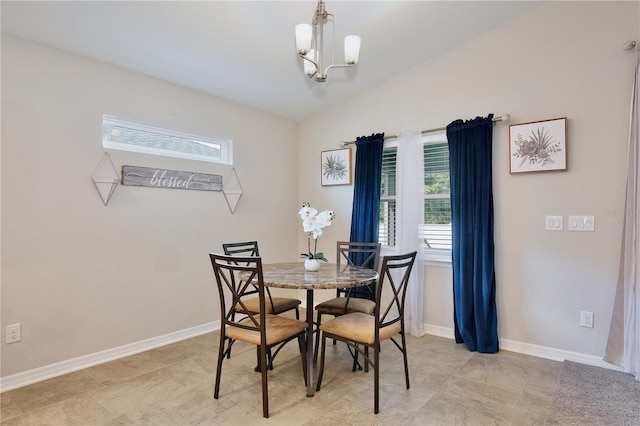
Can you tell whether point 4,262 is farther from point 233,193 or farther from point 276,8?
point 276,8

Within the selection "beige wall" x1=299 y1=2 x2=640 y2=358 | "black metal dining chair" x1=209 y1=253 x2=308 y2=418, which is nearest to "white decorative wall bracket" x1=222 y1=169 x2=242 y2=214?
"black metal dining chair" x1=209 y1=253 x2=308 y2=418

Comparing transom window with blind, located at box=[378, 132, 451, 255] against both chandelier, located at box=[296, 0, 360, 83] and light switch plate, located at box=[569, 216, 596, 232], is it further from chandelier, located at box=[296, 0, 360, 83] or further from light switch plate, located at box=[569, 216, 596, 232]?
chandelier, located at box=[296, 0, 360, 83]

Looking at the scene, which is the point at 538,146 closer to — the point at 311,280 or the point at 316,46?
the point at 316,46

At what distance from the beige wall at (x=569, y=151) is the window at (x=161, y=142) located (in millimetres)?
2202

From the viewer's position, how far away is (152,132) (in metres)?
3.10

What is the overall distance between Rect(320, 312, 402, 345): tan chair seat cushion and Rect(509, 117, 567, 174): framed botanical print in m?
1.77

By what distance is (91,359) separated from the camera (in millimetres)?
2660

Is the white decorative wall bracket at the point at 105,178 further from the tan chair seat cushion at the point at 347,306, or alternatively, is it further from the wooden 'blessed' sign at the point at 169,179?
the tan chair seat cushion at the point at 347,306

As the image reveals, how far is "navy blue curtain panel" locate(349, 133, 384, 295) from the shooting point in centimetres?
369

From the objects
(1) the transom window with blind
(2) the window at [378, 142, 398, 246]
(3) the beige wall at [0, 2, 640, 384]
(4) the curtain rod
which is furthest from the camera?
(2) the window at [378, 142, 398, 246]

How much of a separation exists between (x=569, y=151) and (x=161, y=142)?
3.47 m

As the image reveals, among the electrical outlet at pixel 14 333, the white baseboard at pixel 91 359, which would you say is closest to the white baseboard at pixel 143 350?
the white baseboard at pixel 91 359

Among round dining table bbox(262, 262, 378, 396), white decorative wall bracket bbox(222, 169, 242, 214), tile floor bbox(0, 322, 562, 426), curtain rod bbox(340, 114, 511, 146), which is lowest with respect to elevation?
tile floor bbox(0, 322, 562, 426)

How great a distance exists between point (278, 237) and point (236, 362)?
178 cm
